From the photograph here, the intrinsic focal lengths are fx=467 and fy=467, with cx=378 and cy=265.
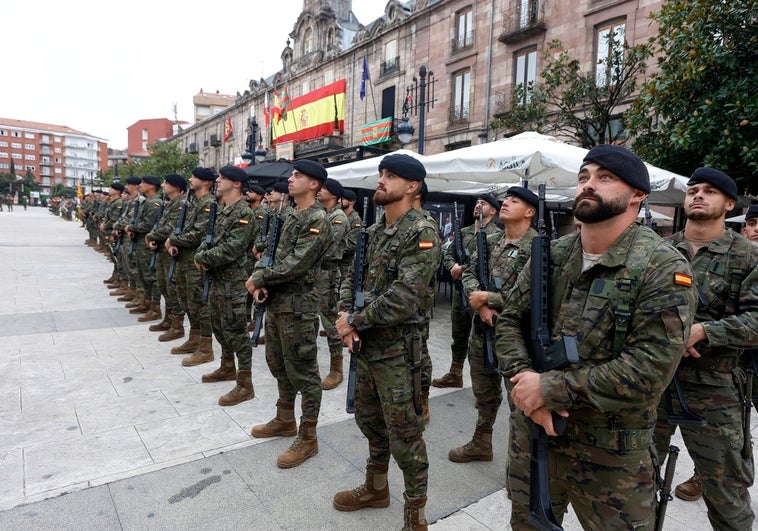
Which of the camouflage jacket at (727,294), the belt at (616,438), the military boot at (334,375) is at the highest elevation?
the camouflage jacket at (727,294)

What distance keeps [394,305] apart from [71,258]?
16535 millimetres

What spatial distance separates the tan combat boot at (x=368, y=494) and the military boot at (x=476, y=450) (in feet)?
2.82

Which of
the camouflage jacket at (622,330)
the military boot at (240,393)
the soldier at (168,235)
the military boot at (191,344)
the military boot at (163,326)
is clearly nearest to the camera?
the camouflage jacket at (622,330)

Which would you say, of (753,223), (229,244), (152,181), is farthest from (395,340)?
(152,181)

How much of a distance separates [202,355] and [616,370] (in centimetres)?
524

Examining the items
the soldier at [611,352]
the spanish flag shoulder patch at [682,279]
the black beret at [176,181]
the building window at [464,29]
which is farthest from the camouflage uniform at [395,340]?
the building window at [464,29]

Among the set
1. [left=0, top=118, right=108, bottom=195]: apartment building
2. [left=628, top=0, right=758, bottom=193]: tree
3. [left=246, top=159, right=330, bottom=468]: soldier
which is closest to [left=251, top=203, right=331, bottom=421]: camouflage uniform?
[left=246, top=159, right=330, bottom=468]: soldier

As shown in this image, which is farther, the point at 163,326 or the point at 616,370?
the point at 163,326

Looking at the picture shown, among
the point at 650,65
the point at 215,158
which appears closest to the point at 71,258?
the point at 650,65

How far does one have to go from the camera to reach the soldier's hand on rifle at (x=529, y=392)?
1.79 metres

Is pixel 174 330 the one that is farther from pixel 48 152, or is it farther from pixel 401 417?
pixel 48 152

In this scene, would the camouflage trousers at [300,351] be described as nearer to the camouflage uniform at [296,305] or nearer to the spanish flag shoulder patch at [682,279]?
the camouflage uniform at [296,305]

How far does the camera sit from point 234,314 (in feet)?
15.9

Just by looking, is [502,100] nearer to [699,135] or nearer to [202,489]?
[699,135]
